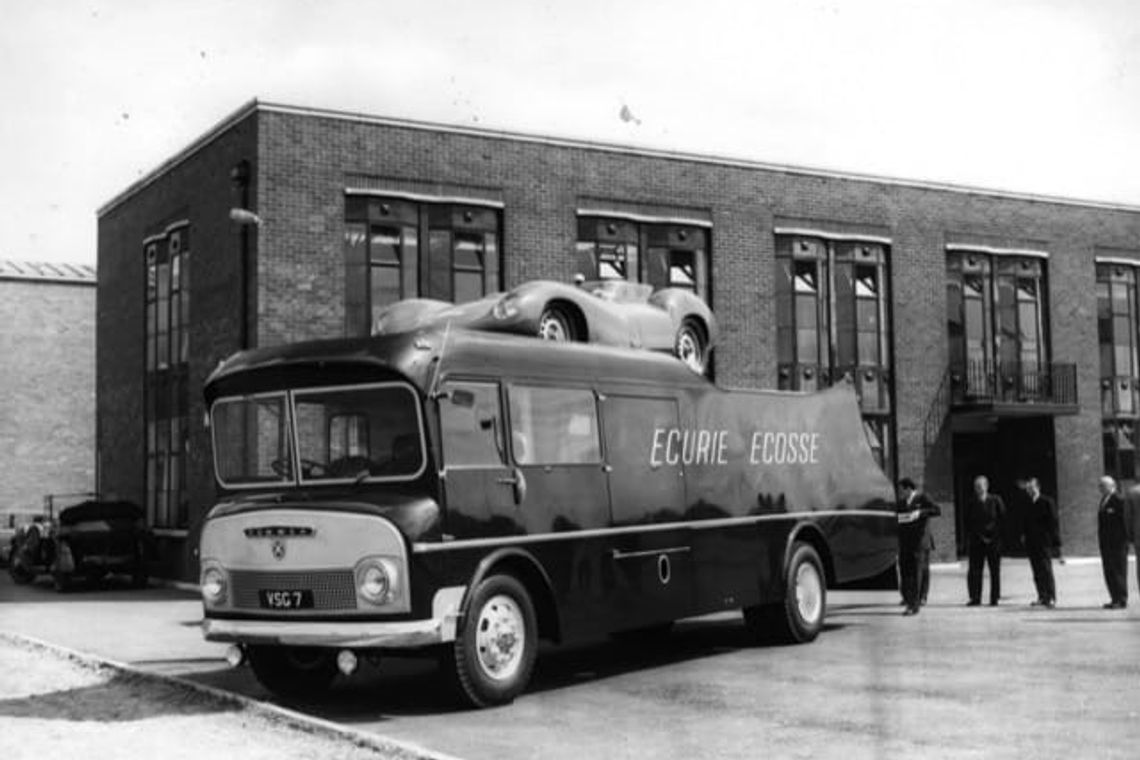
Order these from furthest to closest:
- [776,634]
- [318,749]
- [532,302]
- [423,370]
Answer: [776,634], [532,302], [423,370], [318,749]

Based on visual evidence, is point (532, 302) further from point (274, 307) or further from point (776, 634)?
point (274, 307)

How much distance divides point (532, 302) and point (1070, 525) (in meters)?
21.6

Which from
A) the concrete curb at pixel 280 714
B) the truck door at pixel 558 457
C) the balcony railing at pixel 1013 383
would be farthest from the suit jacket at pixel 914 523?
the balcony railing at pixel 1013 383

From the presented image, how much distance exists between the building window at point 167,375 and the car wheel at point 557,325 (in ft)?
49.0

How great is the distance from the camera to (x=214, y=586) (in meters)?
10.7

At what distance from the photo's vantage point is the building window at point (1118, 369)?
31656mm

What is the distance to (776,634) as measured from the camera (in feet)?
45.8

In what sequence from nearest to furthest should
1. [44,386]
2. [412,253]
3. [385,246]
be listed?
[385,246], [412,253], [44,386]

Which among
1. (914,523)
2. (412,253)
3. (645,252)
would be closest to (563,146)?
(645,252)

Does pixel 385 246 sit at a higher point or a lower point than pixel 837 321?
higher

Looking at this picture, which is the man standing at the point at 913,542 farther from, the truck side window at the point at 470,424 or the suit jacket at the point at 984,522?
the truck side window at the point at 470,424

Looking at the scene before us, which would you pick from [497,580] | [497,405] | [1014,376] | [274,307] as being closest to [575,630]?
[497,580]

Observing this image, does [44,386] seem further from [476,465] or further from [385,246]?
[476,465]

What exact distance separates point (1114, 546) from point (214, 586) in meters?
11.6
